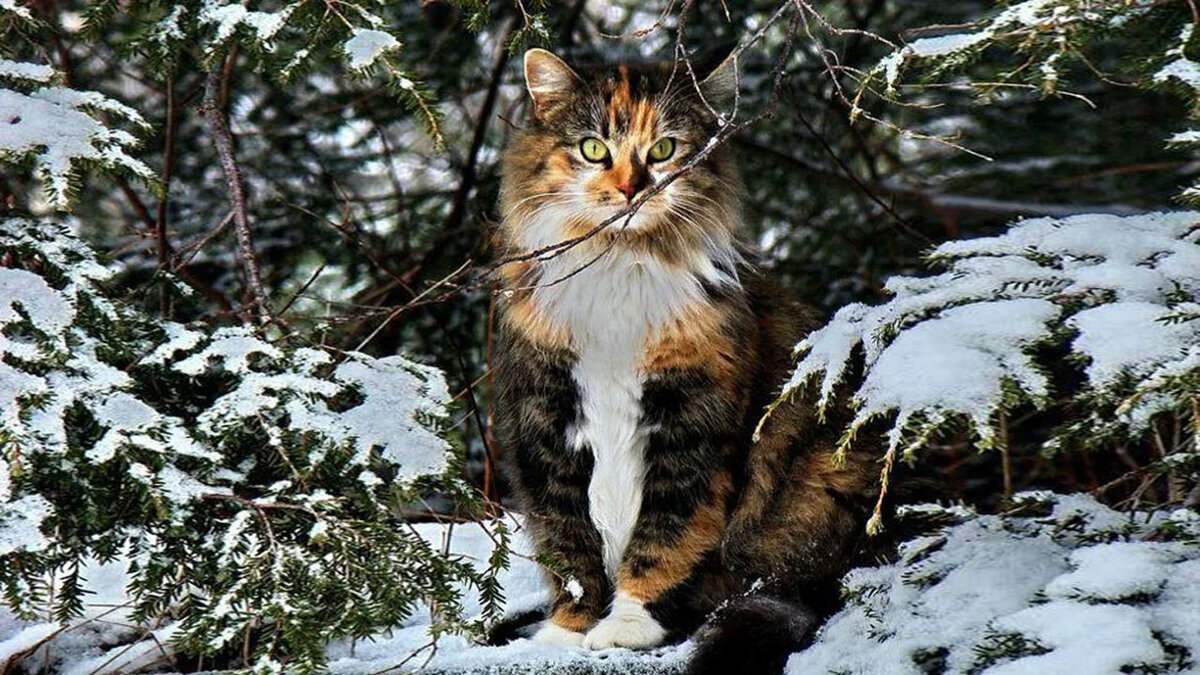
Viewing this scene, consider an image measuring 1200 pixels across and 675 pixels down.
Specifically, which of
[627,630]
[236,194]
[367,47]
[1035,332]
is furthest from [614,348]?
[1035,332]

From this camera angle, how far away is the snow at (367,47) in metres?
2.56

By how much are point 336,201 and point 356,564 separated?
246 cm

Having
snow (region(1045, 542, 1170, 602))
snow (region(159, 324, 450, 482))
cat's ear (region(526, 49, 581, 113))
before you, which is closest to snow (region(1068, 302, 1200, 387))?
snow (region(1045, 542, 1170, 602))

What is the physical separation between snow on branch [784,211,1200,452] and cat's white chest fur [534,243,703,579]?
2.14ft

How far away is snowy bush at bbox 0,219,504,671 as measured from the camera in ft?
7.59

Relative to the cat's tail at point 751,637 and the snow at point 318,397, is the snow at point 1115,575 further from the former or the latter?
the snow at point 318,397

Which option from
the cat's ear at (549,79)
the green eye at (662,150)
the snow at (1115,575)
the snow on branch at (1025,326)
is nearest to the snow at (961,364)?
the snow on branch at (1025,326)

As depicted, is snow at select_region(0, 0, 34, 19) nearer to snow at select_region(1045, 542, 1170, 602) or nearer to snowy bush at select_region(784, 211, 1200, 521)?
snowy bush at select_region(784, 211, 1200, 521)

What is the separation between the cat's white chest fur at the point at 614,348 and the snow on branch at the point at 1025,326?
0.65m

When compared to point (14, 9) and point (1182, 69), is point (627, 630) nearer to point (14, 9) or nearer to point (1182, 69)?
point (1182, 69)

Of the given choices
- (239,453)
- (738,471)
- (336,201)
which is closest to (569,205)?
(738,471)

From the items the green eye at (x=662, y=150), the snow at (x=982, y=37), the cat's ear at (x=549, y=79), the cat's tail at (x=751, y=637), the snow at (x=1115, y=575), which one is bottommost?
the snow at (x=1115, y=575)

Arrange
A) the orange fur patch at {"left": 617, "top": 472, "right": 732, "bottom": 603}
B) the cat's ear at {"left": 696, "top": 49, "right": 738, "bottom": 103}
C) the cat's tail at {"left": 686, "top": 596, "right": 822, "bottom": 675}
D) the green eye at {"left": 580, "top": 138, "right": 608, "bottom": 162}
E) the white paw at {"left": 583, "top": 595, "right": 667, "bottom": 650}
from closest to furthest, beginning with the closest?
the cat's tail at {"left": 686, "top": 596, "right": 822, "bottom": 675}
the white paw at {"left": 583, "top": 595, "right": 667, "bottom": 650}
the orange fur patch at {"left": 617, "top": 472, "right": 732, "bottom": 603}
the green eye at {"left": 580, "top": 138, "right": 608, "bottom": 162}
the cat's ear at {"left": 696, "top": 49, "right": 738, "bottom": 103}

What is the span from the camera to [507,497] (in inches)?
183
